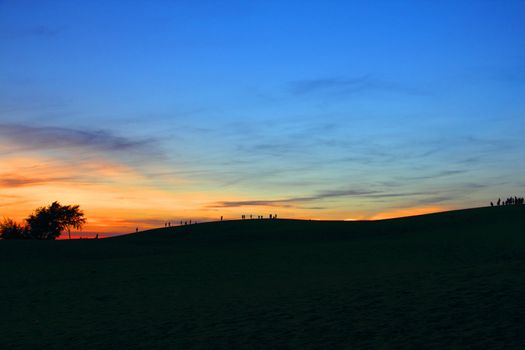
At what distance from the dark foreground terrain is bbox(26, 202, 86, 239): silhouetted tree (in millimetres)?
67510

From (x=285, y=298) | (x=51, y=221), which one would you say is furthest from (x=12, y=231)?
→ (x=285, y=298)

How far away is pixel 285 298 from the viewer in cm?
2208

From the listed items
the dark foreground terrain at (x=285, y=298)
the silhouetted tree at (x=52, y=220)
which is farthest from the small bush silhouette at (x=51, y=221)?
the dark foreground terrain at (x=285, y=298)

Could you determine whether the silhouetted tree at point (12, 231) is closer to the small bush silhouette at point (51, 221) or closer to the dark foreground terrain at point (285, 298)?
the small bush silhouette at point (51, 221)

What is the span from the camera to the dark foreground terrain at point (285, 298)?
50.1ft

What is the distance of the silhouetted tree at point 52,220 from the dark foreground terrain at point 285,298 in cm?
6751

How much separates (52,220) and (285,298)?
97.9 m

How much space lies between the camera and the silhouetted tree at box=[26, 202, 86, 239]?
110 m

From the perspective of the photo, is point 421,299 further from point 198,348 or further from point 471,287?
point 198,348

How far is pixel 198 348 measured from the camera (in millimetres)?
15344

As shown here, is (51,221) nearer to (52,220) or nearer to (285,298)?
(52,220)

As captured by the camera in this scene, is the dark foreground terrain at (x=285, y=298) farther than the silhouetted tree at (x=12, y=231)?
No

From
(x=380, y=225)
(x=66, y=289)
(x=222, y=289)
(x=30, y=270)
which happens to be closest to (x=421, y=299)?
(x=222, y=289)

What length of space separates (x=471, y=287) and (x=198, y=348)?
33.6 feet
